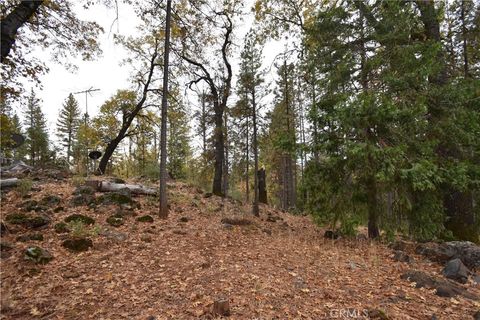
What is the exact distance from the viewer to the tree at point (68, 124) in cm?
2958

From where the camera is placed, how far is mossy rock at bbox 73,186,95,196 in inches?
328

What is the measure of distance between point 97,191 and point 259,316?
26.6ft

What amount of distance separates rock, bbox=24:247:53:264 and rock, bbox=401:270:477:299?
6.78 metres

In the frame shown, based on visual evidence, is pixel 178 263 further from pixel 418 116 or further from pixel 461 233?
pixel 461 233

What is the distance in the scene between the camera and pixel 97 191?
909cm

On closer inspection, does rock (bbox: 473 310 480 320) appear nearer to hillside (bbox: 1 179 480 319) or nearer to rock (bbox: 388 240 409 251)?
hillside (bbox: 1 179 480 319)

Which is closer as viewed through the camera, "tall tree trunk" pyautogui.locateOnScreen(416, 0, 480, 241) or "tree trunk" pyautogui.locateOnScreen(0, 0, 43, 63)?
"tree trunk" pyautogui.locateOnScreen(0, 0, 43, 63)

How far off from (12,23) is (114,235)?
16.4 ft

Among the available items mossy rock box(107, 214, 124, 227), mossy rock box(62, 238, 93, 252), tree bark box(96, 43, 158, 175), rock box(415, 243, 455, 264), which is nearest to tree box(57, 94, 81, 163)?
tree bark box(96, 43, 158, 175)

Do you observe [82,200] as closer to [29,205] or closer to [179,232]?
[29,205]

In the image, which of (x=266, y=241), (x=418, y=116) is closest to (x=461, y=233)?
(x=418, y=116)

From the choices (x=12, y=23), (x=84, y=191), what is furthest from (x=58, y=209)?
(x=12, y=23)

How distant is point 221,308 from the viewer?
334 centimetres

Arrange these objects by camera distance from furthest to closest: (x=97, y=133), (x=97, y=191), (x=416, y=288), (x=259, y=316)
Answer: (x=97, y=133) → (x=97, y=191) → (x=416, y=288) → (x=259, y=316)
